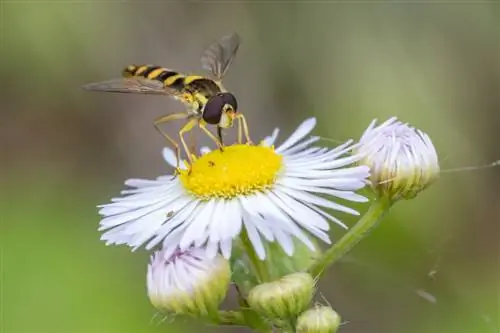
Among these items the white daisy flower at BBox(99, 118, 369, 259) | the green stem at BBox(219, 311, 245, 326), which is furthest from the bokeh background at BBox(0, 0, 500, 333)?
the green stem at BBox(219, 311, 245, 326)

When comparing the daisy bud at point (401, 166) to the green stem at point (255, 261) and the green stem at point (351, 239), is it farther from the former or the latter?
the green stem at point (255, 261)

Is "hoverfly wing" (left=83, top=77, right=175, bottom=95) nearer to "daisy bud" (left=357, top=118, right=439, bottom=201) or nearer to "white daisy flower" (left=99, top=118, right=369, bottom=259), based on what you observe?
"white daisy flower" (left=99, top=118, right=369, bottom=259)

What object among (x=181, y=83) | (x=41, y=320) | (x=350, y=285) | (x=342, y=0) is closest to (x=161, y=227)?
(x=181, y=83)

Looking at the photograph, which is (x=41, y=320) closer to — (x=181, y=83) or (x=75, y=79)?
(x=181, y=83)

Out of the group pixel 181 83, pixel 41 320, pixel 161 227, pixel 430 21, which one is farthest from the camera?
pixel 430 21

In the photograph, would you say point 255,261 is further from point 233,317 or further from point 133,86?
point 133,86

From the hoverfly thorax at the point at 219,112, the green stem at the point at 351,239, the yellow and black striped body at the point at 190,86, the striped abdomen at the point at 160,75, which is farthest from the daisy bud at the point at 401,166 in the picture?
the striped abdomen at the point at 160,75
